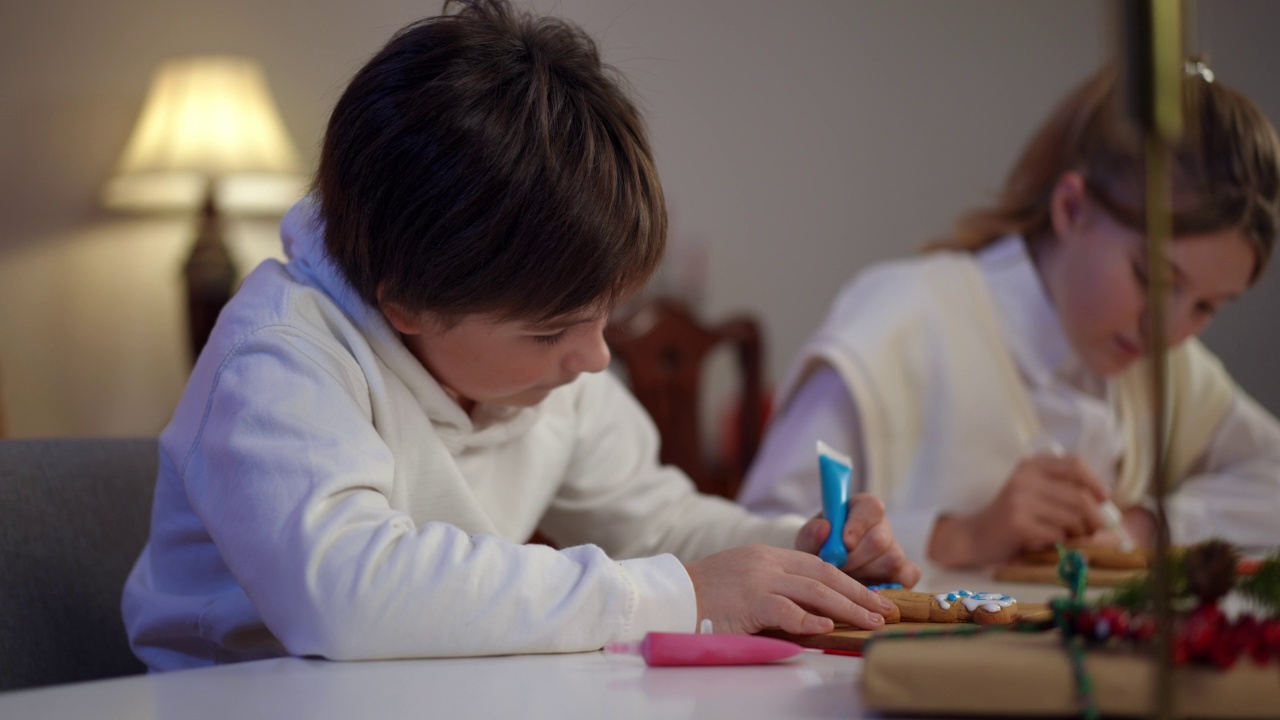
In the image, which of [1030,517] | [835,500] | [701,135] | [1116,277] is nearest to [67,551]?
[835,500]

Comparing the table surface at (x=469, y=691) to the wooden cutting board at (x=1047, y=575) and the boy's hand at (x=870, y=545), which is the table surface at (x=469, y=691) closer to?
the boy's hand at (x=870, y=545)

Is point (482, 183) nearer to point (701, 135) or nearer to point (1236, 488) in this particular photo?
point (1236, 488)

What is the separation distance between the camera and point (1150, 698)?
16.5 inches

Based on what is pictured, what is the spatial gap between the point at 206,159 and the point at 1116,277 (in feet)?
4.87

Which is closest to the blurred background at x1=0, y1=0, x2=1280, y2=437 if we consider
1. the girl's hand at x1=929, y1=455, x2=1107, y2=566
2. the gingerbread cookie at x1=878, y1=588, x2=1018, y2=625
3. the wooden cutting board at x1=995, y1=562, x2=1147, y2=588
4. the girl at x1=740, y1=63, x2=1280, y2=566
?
the girl at x1=740, y1=63, x2=1280, y2=566

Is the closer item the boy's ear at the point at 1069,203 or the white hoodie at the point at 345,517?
the white hoodie at the point at 345,517

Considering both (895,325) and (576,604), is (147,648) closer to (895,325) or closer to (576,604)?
(576,604)

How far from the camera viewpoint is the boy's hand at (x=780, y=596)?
68 centimetres

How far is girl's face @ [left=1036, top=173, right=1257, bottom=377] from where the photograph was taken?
4.22 feet

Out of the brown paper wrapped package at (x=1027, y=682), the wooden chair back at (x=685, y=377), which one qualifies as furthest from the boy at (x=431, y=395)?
the wooden chair back at (x=685, y=377)

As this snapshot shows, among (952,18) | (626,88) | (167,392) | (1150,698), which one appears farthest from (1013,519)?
(952,18)

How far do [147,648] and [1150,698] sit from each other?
2.22 feet

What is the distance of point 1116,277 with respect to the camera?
136 centimetres

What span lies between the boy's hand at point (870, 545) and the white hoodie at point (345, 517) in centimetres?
9
